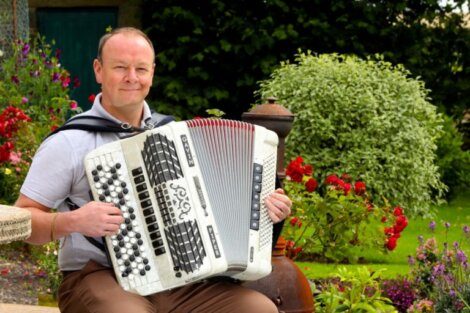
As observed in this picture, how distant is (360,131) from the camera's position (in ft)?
30.1

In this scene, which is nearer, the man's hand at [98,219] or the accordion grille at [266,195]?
Answer: the man's hand at [98,219]

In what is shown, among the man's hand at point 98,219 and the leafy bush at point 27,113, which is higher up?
the man's hand at point 98,219

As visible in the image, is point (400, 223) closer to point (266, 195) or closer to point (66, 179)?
point (266, 195)

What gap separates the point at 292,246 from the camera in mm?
6031

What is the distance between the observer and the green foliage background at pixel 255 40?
1230cm

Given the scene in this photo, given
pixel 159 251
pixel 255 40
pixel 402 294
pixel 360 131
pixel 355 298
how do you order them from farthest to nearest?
1. pixel 255 40
2. pixel 360 131
3. pixel 402 294
4. pixel 355 298
5. pixel 159 251

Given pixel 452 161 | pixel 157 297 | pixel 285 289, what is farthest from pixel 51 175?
pixel 452 161

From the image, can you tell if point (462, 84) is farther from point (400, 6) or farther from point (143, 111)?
point (143, 111)

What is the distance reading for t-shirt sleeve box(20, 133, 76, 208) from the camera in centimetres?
360

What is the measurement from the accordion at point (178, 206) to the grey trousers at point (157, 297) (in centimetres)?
6

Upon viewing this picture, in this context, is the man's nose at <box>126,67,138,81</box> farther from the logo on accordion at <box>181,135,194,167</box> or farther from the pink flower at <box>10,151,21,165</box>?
the pink flower at <box>10,151,21,165</box>

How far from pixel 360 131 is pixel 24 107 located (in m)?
2.88

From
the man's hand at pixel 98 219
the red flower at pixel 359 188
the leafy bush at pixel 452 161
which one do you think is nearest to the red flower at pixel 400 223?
the red flower at pixel 359 188

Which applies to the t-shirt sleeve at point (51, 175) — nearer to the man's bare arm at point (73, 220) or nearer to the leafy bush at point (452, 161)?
the man's bare arm at point (73, 220)
